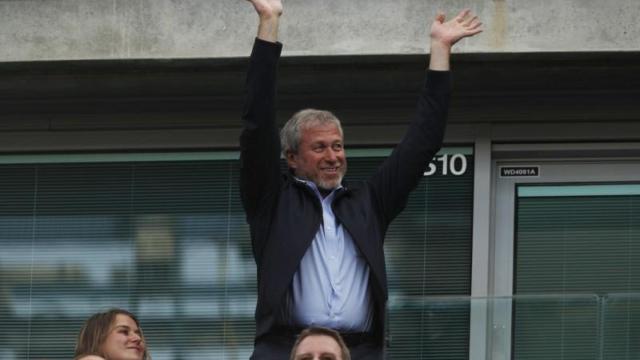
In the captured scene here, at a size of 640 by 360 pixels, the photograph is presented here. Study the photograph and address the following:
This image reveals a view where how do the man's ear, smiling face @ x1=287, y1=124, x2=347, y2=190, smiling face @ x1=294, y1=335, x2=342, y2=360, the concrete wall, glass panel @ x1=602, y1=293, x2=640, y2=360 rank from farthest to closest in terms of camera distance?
the concrete wall < glass panel @ x1=602, y1=293, x2=640, y2=360 < the man's ear < smiling face @ x1=287, y1=124, x2=347, y2=190 < smiling face @ x1=294, y1=335, x2=342, y2=360

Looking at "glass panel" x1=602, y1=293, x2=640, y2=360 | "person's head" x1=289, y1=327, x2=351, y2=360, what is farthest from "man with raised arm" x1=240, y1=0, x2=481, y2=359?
"glass panel" x1=602, y1=293, x2=640, y2=360

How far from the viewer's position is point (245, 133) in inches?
225

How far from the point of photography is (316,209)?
5.91m

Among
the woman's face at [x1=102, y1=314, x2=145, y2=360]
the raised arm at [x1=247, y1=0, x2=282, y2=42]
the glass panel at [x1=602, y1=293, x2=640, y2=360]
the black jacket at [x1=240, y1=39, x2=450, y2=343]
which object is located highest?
the raised arm at [x1=247, y1=0, x2=282, y2=42]

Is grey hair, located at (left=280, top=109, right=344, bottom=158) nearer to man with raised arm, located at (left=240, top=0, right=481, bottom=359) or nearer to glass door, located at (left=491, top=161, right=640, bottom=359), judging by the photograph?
man with raised arm, located at (left=240, top=0, right=481, bottom=359)

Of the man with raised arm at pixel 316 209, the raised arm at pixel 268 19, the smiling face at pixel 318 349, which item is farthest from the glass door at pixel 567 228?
the smiling face at pixel 318 349

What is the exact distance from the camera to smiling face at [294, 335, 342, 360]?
214 inches

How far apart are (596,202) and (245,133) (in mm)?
3584

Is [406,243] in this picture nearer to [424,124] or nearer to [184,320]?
[184,320]

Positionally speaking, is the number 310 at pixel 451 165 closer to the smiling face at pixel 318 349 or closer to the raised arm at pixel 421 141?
the raised arm at pixel 421 141

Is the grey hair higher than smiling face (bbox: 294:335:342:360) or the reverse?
higher

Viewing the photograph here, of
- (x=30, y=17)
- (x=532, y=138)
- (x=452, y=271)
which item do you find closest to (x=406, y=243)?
(x=452, y=271)

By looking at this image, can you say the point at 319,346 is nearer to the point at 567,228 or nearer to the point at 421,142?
the point at 421,142

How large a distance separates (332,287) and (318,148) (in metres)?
0.53
